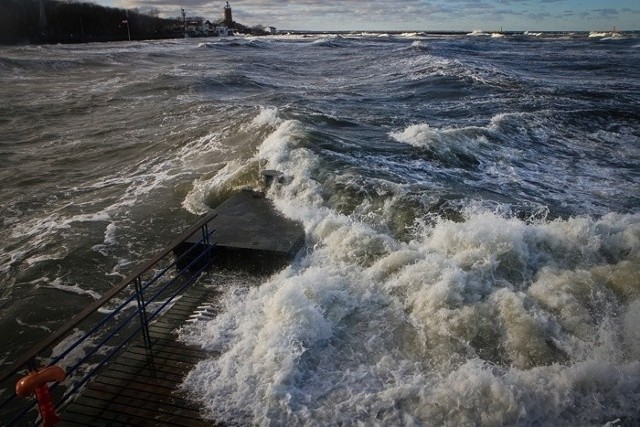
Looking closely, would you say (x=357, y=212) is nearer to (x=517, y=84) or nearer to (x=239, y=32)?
(x=517, y=84)

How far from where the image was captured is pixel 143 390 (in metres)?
4.29

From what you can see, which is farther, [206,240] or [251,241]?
[251,241]

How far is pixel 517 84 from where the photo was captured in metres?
23.7

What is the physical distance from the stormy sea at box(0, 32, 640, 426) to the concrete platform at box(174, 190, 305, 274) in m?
0.33

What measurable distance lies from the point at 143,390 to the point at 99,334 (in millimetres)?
1722

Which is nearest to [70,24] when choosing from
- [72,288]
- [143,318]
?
[72,288]

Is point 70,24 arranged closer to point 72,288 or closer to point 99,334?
point 72,288

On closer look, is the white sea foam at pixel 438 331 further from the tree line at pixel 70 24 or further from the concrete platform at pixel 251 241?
the tree line at pixel 70 24

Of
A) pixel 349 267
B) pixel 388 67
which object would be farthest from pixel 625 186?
pixel 388 67

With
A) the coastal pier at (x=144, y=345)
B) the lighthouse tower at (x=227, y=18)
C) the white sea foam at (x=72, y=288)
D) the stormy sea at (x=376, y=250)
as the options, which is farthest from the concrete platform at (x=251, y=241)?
the lighthouse tower at (x=227, y=18)

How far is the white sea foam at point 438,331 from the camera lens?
404cm

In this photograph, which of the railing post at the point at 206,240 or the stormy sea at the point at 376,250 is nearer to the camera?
the stormy sea at the point at 376,250

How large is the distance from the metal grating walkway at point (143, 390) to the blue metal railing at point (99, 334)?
137mm

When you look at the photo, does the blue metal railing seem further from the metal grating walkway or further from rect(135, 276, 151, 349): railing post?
the metal grating walkway
